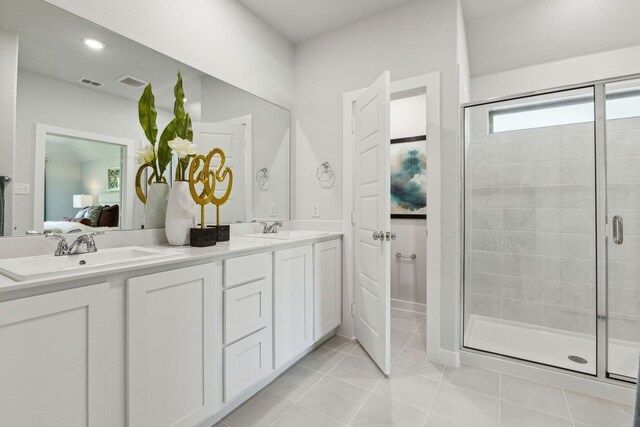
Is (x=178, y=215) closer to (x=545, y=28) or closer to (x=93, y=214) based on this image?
(x=93, y=214)

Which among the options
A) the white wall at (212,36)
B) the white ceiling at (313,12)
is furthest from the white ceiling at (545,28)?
the white wall at (212,36)

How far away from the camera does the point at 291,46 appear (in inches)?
114

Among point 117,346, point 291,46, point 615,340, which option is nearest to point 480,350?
point 615,340

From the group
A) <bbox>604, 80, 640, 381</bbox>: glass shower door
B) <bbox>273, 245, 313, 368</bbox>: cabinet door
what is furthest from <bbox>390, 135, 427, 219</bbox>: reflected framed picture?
<bbox>273, 245, 313, 368</bbox>: cabinet door

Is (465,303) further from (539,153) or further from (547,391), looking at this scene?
(539,153)

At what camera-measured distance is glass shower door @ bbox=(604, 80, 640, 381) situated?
2.15 meters

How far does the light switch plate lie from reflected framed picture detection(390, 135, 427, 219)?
2973 mm

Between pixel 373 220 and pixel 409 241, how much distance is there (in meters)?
1.40

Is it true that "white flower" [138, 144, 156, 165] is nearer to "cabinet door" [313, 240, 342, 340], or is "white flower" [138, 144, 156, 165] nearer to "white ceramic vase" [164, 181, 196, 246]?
"white ceramic vase" [164, 181, 196, 246]

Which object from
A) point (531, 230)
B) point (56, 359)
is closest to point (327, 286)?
point (56, 359)

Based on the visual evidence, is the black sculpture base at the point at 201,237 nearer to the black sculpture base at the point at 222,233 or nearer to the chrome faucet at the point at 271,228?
the black sculpture base at the point at 222,233

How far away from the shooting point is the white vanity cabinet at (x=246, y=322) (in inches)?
58.9

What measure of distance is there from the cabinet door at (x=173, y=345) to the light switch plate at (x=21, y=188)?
27.3 inches

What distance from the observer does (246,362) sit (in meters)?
1.60
